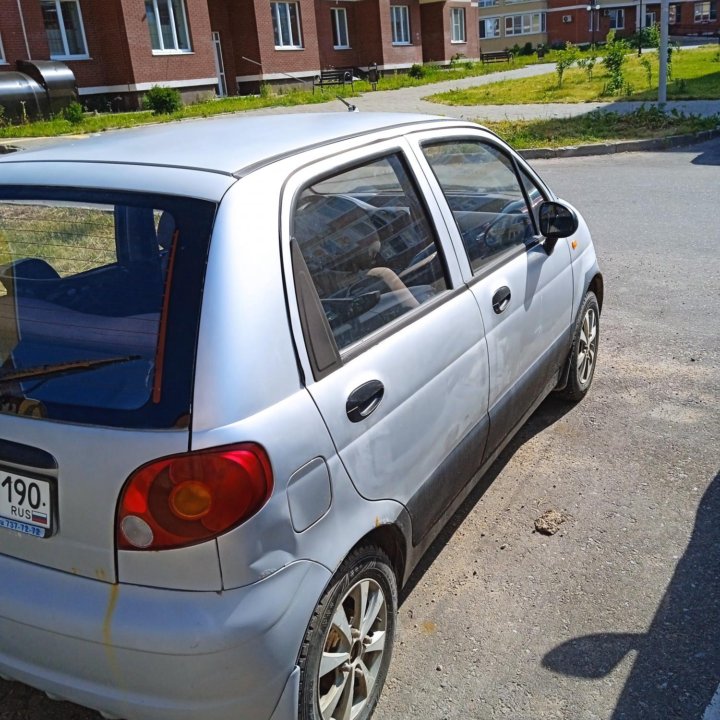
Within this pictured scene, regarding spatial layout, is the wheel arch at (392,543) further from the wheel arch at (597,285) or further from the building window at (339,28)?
the building window at (339,28)

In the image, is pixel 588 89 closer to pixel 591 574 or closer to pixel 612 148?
pixel 612 148

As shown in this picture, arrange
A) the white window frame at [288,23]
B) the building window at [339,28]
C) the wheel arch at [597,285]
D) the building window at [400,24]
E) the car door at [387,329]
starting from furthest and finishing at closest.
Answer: the building window at [400,24]
the building window at [339,28]
the white window frame at [288,23]
the wheel arch at [597,285]
the car door at [387,329]

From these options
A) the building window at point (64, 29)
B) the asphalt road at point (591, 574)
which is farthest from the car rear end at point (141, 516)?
the building window at point (64, 29)

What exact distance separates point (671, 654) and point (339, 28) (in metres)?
42.5

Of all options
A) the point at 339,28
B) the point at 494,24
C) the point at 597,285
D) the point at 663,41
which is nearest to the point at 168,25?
the point at 339,28

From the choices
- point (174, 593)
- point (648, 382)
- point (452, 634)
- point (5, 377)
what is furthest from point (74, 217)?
point (648, 382)

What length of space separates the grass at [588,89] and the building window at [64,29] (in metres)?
12.8

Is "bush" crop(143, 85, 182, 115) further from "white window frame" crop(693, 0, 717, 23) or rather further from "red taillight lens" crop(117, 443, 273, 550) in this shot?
"white window frame" crop(693, 0, 717, 23)

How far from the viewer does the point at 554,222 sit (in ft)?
13.0

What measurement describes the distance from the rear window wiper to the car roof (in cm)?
63

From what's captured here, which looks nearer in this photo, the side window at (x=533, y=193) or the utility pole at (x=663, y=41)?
the side window at (x=533, y=193)

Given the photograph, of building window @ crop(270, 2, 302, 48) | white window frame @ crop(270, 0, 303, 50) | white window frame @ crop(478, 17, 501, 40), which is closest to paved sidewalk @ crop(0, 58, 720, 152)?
white window frame @ crop(270, 0, 303, 50)

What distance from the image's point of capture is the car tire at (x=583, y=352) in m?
4.56

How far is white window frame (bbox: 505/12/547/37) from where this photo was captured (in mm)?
76312
